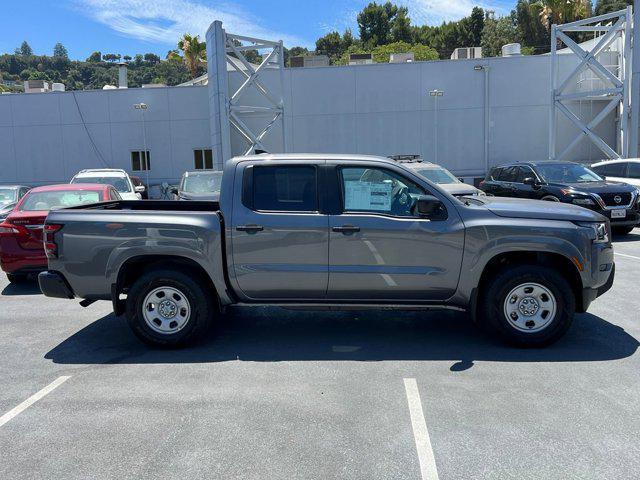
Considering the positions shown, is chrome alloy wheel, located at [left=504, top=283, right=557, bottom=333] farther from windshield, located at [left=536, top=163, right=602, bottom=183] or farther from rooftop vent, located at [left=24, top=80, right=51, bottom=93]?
rooftop vent, located at [left=24, top=80, right=51, bottom=93]

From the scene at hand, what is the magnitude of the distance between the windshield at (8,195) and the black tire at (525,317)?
1142cm

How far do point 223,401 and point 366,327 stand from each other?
2.44 meters

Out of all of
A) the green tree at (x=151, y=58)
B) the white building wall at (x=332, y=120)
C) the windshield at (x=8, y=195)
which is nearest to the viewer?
the windshield at (x=8, y=195)

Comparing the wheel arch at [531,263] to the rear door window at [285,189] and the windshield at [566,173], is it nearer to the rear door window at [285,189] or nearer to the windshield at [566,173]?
the rear door window at [285,189]

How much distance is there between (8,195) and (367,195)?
10789 mm

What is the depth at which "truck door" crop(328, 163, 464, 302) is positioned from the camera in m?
5.89

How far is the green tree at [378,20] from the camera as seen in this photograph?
83875mm

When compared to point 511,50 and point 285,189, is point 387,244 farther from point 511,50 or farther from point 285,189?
point 511,50

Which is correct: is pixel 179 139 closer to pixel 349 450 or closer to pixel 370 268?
pixel 370 268

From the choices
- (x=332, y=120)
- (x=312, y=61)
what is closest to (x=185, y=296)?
(x=332, y=120)

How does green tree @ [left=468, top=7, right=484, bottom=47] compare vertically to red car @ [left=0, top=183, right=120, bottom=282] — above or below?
above

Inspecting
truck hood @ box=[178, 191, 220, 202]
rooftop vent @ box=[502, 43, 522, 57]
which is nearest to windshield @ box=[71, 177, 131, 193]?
truck hood @ box=[178, 191, 220, 202]

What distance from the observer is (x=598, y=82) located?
1059 inches

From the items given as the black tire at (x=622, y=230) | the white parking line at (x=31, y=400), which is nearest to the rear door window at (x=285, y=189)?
the white parking line at (x=31, y=400)
